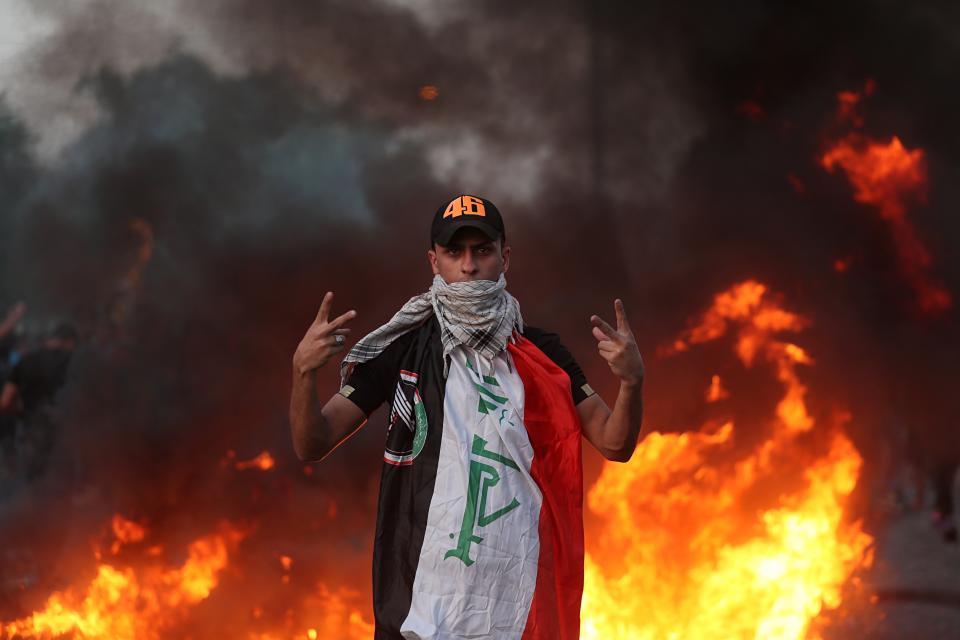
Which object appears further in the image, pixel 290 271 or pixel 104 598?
pixel 290 271

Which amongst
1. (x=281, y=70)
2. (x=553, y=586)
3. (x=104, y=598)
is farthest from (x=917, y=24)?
(x=104, y=598)

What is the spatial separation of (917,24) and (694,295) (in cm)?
267

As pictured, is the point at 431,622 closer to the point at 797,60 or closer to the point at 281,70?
the point at 281,70

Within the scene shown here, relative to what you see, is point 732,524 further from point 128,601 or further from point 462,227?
point 462,227

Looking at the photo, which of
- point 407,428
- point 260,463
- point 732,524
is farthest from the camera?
point 260,463

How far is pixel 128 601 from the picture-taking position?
6367 mm

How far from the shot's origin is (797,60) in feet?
23.1

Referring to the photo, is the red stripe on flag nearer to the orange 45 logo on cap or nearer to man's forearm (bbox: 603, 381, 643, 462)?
man's forearm (bbox: 603, 381, 643, 462)

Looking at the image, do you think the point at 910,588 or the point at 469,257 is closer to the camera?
the point at 469,257

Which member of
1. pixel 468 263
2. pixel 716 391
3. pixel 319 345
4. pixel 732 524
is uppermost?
pixel 716 391

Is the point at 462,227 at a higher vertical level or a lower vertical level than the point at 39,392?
lower

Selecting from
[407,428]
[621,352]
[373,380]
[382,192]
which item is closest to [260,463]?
[382,192]

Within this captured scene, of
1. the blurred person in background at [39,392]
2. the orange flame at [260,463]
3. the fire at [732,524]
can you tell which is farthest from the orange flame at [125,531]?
the fire at [732,524]

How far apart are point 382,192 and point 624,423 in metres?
5.16
